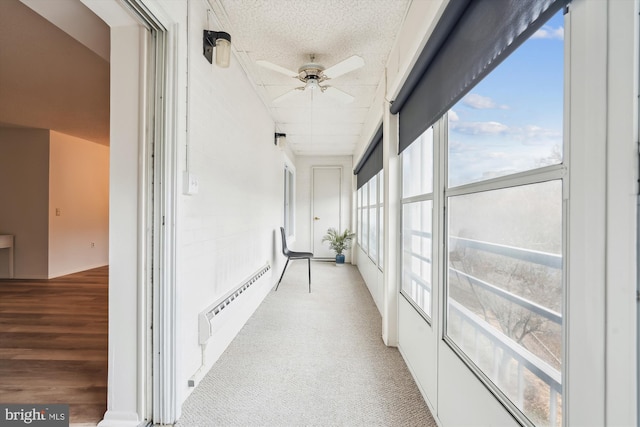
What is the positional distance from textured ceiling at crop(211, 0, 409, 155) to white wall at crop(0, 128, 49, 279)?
4.54m

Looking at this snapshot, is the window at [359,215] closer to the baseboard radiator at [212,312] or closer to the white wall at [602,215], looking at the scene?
the baseboard radiator at [212,312]

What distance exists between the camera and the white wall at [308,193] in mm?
6980

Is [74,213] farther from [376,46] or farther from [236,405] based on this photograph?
[376,46]

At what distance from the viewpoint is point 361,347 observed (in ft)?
8.09

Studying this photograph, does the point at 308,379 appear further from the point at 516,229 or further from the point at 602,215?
the point at 602,215

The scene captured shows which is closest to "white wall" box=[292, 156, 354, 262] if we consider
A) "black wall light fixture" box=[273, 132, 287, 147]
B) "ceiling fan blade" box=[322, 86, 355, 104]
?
"black wall light fixture" box=[273, 132, 287, 147]

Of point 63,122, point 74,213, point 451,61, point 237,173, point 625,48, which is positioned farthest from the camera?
point 74,213

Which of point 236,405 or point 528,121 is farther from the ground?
point 528,121

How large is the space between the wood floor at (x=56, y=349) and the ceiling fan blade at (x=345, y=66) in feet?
9.19

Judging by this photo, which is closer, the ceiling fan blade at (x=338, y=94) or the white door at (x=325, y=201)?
the ceiling fan blade at (x=338, y=94)

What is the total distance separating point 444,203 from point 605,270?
97 centimetres

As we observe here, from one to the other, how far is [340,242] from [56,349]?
499 centimetres

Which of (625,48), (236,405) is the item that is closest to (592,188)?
(625,48)

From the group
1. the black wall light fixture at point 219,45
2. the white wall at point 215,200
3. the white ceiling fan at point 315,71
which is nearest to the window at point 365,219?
the white wall at point 215,200
